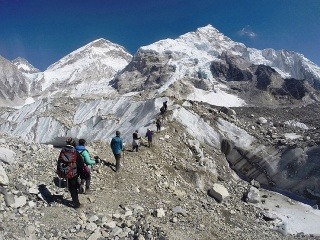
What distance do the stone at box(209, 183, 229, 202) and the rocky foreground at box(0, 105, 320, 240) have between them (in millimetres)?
52

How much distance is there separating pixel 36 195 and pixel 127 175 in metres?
5.16

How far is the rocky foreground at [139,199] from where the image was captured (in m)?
11.4

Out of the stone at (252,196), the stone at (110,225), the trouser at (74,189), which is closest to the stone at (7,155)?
the trouser at (74,189)

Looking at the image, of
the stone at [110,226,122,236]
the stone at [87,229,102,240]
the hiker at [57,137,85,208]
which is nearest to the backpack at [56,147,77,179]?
the hiker at [57,137,85,208]

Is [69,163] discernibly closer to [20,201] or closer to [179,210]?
[20,201]

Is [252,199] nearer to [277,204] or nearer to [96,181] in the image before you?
[277,204]

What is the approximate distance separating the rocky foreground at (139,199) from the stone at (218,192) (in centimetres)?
5

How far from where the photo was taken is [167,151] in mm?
21750

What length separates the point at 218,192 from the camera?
19891mm

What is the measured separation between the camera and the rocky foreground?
11.4 m

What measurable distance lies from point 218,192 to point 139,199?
6248 mm

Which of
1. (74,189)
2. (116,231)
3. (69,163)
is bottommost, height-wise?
(116,231)

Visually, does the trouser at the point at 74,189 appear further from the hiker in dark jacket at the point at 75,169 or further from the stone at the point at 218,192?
the stone at the point at 218,192

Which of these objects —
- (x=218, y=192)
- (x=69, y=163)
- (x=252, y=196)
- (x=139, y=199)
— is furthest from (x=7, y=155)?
(x=252, y=196)
